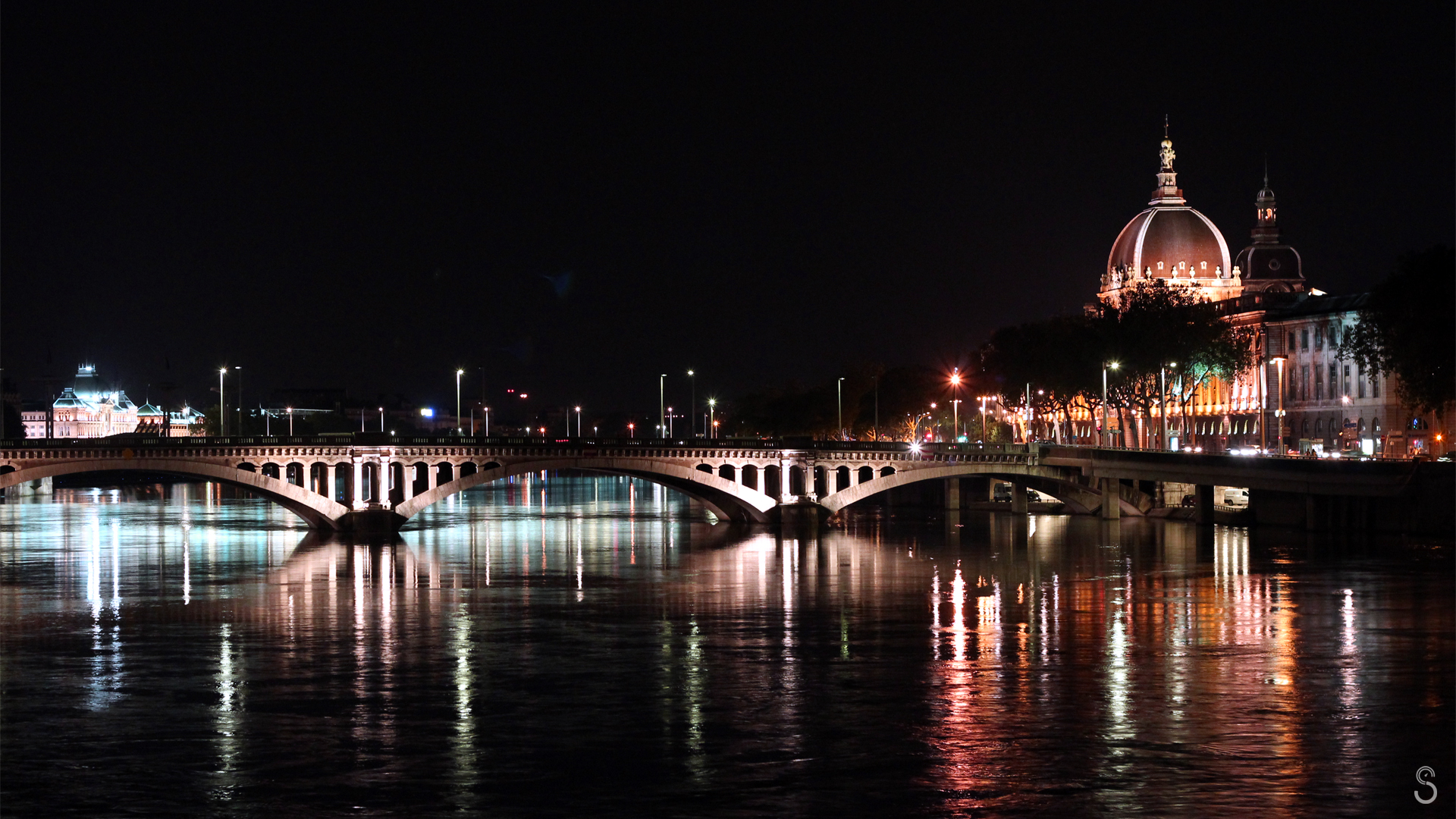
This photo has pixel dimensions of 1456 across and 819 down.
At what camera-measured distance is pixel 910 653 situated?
53.5 meters

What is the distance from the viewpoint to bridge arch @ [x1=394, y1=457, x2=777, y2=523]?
4215 inches

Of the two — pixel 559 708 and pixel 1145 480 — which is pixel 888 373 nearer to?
pixel 1145 480

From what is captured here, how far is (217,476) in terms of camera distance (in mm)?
101875

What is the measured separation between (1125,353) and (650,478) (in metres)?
45.2

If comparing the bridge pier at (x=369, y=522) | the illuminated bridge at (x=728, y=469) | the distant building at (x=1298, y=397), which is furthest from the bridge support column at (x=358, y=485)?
the distant building at (x=1298, y=397)

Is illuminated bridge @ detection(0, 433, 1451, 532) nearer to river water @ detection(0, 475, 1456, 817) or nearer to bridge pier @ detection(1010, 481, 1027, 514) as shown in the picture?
bridge pier @ detection(1010, 481, 1027, 514)

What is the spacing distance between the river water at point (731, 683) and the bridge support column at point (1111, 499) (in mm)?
30153

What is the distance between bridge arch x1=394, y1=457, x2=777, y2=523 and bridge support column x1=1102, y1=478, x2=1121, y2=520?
21.3m

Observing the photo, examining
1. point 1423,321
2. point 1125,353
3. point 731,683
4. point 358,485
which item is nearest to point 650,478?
point 358,485

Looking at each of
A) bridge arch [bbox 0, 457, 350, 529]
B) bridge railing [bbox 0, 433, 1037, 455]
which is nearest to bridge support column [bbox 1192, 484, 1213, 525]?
bridge railing [bbox 0, 433, 1037, 455]

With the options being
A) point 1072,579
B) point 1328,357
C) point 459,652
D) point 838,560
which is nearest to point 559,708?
point 459,652

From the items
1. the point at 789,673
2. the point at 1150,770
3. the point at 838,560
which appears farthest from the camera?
the point at 838,560

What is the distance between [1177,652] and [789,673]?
10.9 metres

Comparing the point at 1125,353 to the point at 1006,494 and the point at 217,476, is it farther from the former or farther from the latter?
the point at 217,476
